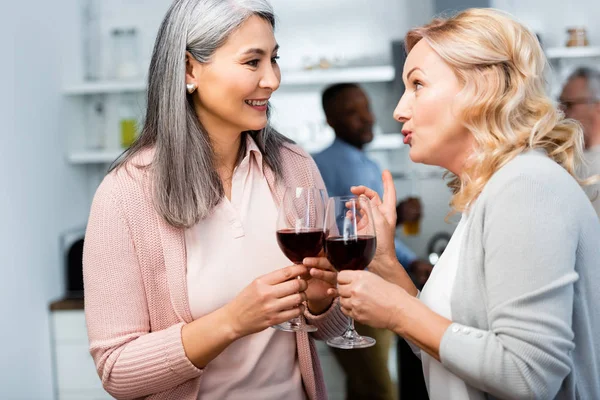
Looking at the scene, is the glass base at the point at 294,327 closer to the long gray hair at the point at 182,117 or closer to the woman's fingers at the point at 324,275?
the woman's fingers at the point at 324,275

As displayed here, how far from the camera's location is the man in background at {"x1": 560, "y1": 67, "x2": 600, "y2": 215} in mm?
2816

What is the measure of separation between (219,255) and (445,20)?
726 mm

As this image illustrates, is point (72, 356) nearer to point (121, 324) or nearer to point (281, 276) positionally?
point (121, 324)

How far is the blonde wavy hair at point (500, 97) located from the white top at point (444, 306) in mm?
108

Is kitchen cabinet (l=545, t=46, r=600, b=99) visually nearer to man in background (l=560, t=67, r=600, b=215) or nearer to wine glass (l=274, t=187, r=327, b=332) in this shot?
man in background (l=560, t=67, r=600, b=215)

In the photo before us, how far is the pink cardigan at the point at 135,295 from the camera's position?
1528mm

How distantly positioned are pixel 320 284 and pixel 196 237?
1.03 feet

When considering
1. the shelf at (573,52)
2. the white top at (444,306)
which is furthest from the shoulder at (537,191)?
the shelf at (573,52)

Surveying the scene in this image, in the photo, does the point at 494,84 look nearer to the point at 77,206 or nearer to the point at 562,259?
the point at 562,259

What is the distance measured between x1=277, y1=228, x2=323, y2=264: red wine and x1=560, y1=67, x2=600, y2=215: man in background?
158cm

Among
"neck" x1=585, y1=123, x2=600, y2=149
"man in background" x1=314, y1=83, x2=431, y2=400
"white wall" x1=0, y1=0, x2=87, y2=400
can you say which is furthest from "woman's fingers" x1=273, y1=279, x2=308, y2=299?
"man in background" x1=314, y1=83, x2=431, y2=400

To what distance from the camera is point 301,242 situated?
1467 mm

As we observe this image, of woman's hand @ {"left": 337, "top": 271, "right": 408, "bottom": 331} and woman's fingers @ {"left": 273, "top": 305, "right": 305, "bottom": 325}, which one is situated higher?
woman's hand @ {"left": 337, "top": 271, "right": 408, "bottom": 331}

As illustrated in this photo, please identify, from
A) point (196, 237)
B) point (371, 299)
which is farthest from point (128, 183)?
point (371, 299)
